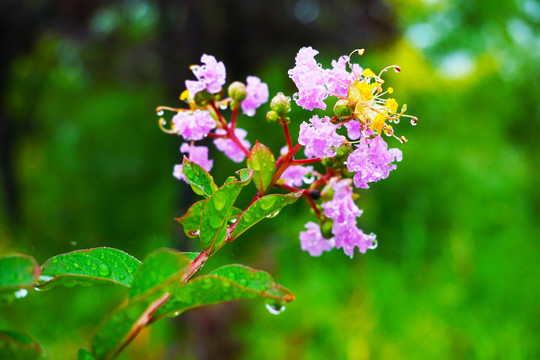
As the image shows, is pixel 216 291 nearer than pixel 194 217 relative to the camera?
Yes

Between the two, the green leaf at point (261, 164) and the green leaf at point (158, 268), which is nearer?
the green leaf at point (158, 268)

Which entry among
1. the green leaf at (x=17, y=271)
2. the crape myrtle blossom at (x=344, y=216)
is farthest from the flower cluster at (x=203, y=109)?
the green leaf at (x=17, y=271)

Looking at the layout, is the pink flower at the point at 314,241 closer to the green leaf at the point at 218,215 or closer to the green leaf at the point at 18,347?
the green leaf at the point at 218,215

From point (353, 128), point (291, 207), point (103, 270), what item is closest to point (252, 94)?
point (353, 128)

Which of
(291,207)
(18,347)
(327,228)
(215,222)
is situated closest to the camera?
(18,347)

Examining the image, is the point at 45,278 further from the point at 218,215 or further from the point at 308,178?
the point at 308,178

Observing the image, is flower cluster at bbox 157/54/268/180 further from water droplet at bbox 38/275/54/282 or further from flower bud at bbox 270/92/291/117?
water droplet at bbox 38/275/54/282

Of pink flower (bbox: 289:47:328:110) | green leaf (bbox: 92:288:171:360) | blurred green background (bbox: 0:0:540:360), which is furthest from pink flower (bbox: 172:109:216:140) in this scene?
blurred green background (bbox: 0:0:540:360)
